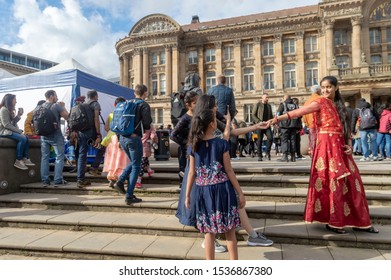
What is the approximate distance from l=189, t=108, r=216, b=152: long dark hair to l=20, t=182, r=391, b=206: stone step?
227cm

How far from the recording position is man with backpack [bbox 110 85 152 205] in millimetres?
4414

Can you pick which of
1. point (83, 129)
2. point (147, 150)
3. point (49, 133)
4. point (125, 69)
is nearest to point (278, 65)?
point (125, 69)

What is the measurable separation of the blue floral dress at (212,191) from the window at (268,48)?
1595 inches

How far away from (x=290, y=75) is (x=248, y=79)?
593cm

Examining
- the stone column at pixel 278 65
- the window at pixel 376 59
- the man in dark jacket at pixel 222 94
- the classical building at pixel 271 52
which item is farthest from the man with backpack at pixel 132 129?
the window at pixel 376 59

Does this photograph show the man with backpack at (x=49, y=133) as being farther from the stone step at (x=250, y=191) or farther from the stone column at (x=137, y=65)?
the stone column at (x=137, y=65)

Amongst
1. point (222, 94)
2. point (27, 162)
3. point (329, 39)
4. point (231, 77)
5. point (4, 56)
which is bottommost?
point (27, 162)

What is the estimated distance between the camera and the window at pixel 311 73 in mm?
37500

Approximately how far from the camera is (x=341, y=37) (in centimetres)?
3566

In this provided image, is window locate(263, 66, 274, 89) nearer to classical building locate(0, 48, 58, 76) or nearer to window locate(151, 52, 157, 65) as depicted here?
window locate(151, 52, 157, 65)

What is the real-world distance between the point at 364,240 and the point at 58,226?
416cm

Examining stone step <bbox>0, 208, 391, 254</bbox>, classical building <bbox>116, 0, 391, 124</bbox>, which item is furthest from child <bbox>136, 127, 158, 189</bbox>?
classical building <bbox>116, 0, 391, 124</bbox>

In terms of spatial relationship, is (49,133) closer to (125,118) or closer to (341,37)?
(125,118)
